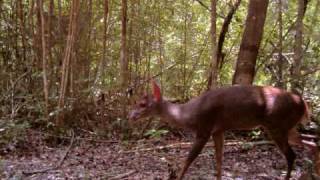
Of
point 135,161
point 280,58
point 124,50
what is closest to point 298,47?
point 280,58

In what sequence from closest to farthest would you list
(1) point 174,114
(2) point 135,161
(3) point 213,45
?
(1) point 174,114
(2) point 135,161
(3) point 213,45

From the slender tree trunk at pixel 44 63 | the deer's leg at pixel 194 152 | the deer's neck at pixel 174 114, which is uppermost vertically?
the slender tree trunk at pixel 44 63

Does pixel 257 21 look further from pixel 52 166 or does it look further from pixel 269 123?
pixel 52 166

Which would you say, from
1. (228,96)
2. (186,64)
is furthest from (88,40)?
(228,96)

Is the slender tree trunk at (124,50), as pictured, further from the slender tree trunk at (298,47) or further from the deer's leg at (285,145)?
the deer's leg at (285,145)

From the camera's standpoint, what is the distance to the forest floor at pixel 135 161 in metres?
6.36

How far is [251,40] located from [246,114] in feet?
6.85

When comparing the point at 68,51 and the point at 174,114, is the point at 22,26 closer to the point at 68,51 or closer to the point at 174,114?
the point at 68,51

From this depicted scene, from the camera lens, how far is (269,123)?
5926mm

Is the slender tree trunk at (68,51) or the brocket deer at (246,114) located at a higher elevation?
the slender tree trunk at (68,51)

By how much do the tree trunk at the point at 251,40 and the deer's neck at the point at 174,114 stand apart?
179 cm

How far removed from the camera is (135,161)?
7.02m

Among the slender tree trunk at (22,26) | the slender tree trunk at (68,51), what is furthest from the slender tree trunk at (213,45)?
the slender tree trunk at (22,26)

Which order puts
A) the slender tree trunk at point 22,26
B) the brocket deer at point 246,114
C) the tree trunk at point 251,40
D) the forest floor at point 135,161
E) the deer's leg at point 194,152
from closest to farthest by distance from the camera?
the deer's leg at point 194,152, the brocket deer at point 246,114, the forest floor at point 135,161, the tree trunk at point 251,40, the slender tree trunk at point 22,26
